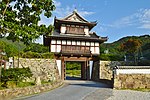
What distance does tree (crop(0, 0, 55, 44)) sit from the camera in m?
10.8

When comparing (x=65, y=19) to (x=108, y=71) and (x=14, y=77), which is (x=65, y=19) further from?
(x=14, y=77)

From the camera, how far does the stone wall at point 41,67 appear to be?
2834 centimetres

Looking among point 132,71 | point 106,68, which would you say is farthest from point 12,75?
point 106,68

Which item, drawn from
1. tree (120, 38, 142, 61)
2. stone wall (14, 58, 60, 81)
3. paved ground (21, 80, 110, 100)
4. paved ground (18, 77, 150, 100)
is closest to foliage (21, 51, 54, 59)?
stone wall (14, 58, 60, 81)

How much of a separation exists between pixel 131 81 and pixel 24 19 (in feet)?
37.1

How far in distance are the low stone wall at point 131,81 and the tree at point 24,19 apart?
8884 millimetres

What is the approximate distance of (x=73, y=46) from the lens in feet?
106

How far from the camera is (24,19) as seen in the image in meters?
12.3

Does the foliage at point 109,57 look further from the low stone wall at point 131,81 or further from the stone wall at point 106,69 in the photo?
the low stone wall at point 131,81

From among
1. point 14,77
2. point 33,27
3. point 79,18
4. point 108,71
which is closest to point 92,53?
point 108,71

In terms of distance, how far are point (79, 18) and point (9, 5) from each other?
75.6ft

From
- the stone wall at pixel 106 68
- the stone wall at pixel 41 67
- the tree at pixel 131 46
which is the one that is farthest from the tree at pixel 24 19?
the tree at pixel 131 46

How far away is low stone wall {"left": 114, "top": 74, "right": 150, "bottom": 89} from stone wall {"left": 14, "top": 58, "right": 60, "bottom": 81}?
11.9 meters

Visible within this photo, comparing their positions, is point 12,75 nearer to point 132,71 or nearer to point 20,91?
point 20,91
